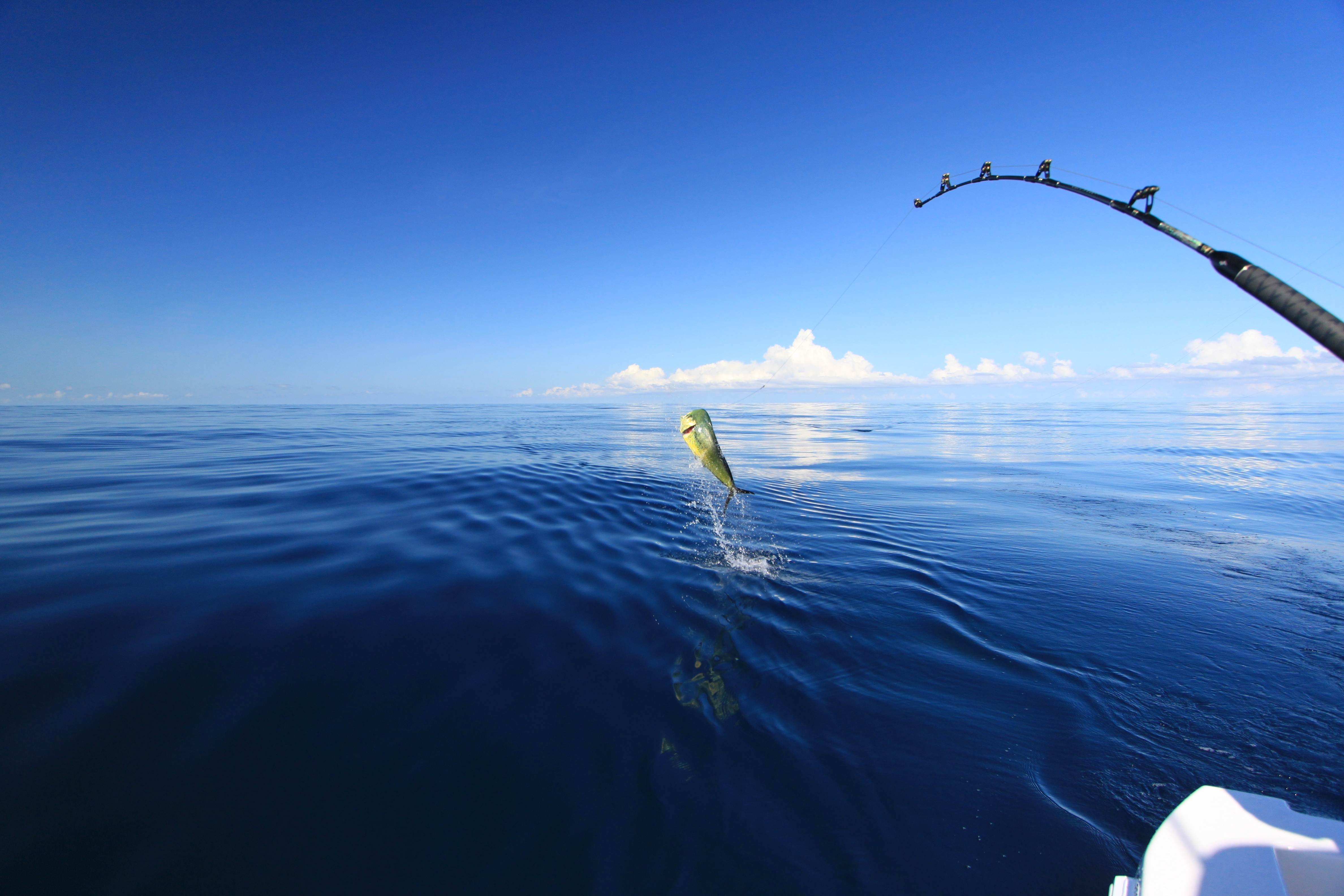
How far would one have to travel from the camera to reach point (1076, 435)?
3123 cm

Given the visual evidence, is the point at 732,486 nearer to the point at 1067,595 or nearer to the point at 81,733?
the point at 1067,595

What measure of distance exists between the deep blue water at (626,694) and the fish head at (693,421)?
2069 mm

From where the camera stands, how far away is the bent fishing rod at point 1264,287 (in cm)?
283

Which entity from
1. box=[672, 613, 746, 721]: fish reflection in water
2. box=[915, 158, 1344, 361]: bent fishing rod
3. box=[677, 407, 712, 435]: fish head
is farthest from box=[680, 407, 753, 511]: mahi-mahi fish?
box=[915, 158, 1344, 361]: bent fishing rod

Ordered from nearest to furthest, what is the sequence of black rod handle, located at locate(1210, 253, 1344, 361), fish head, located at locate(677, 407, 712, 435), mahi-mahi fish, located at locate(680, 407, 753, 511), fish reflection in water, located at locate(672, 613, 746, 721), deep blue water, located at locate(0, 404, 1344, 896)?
deep blue water, located at locate(0, 404, 1344, 896), black rod handle, located at locate(1210, 253, 1344, 361), fish reflection in water, located at locate(672, 613, 746, 721), mahi-mahi fish, located at locate(680, 407, 753, 511), fish head, located at locate(677, 407, 712, 435)

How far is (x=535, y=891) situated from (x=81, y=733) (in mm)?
3471

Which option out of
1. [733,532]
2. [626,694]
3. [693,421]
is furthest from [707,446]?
[626,694]

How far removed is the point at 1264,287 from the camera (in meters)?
3.17

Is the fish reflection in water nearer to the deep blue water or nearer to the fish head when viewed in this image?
the deep blue water

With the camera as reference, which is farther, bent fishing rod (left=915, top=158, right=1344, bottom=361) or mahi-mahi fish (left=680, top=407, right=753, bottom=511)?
mahi-mahi fish (left=680, top=407, right=753, bottom=511)

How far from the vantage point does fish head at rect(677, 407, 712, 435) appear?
7262 millimetres

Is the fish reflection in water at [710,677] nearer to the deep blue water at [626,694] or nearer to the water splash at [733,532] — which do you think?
the deep blue water at [626,694]

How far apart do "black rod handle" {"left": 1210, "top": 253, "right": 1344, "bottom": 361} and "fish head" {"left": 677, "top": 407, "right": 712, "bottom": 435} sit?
5.24m

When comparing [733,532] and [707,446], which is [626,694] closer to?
[707,446]
